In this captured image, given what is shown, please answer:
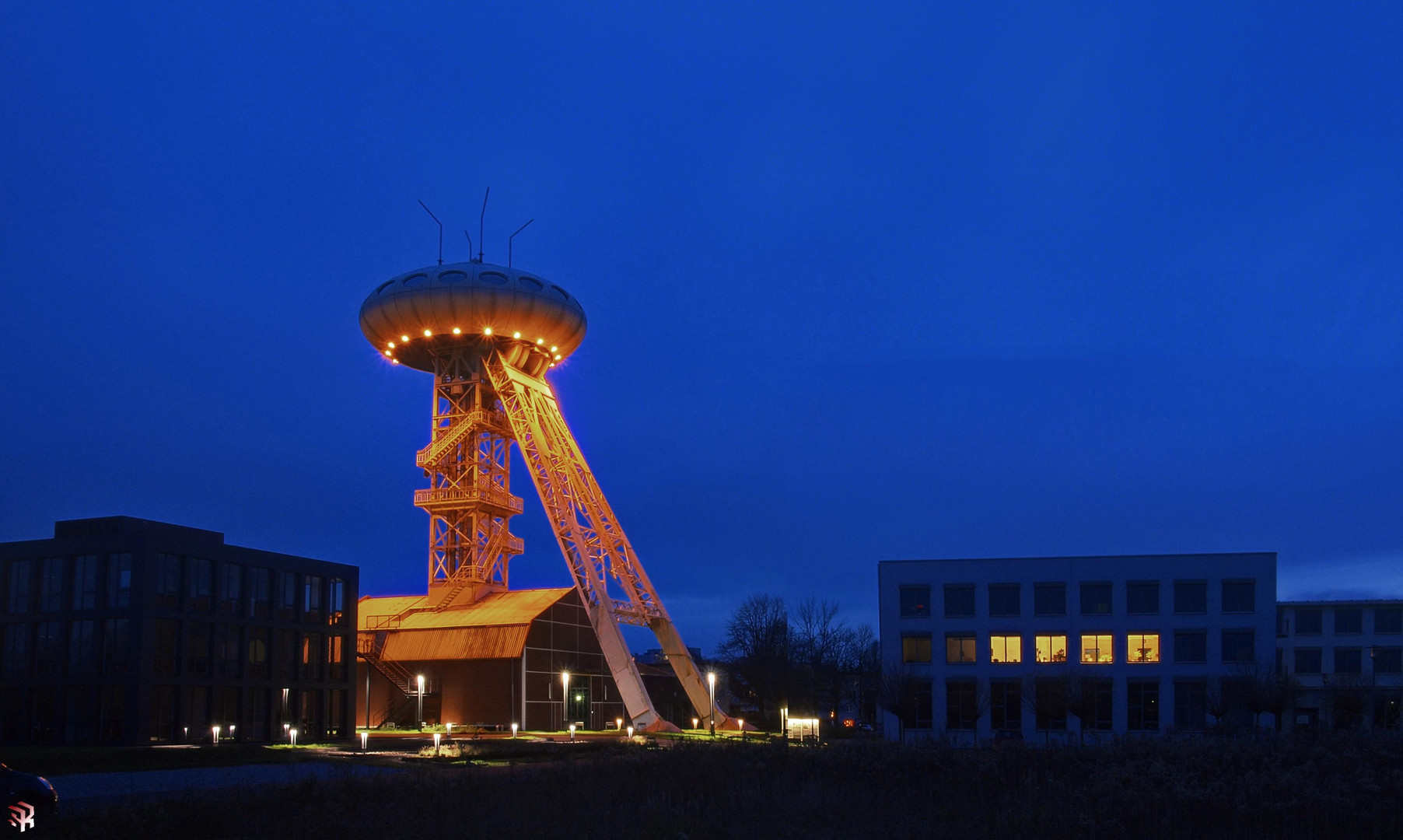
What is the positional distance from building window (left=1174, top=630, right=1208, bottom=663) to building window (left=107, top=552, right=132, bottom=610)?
4410 centimetres

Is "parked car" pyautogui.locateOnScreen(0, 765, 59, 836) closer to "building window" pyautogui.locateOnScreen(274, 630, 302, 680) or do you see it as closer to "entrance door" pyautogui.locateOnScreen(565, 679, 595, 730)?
"building window" pyautogui.locateOnScreen(274, 630, 302, 680)

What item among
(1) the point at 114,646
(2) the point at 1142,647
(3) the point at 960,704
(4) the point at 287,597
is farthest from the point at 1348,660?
(1) the point at 114,646

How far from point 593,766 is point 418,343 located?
172ft

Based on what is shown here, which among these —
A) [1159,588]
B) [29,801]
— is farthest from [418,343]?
[29,801]

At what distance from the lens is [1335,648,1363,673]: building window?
73.0 metres

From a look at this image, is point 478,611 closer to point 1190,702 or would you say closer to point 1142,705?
point 1142,705

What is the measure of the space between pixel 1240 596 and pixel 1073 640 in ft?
24.9

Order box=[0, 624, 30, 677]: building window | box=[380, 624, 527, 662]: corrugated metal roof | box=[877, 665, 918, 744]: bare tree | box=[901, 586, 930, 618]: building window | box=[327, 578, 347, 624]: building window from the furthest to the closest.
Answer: box=[380, 624, 527, 662]: corrugated metal roof → box=[901, 586, 930, 618]: building window → box=[327, 578, 347, 624]: building window → box=[877, 665, 918, 744]: bare tree → box=[0, 624, 30, 677]: building window

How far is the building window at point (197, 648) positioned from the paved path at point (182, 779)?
49.2 ft

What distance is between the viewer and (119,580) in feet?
158

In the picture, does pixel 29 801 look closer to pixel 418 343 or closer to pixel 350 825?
pixel 350 825

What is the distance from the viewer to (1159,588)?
57.5 metres

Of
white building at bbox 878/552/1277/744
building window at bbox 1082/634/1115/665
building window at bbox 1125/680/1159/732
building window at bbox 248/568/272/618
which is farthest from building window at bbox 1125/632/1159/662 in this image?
building window at bbox 248/568/272/618

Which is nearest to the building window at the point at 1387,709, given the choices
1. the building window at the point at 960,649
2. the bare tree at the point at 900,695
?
the building window at the point at 960,649
